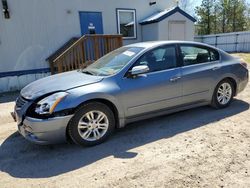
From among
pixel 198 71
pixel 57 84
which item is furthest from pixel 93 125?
pixel 198 71

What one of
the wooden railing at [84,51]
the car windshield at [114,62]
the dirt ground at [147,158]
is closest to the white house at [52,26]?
the wooden railing at [84,51]

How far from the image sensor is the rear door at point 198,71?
15.0 feet

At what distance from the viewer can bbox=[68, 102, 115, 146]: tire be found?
11.8 feet

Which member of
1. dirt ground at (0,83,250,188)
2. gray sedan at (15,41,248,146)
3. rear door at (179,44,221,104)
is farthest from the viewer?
rear door at (179,44,221,104)

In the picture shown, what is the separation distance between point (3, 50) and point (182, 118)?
7.35 meters

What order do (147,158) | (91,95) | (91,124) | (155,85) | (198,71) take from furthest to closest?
(198,71) → (155,85) → (91,124) → (91,95) → (147,158)

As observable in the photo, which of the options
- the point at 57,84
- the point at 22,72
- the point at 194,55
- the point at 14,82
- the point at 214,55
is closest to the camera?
the point at 57,84

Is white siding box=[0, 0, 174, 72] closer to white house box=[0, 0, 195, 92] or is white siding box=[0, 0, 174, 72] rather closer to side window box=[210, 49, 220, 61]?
white house box=[0, 0, 195, 92]

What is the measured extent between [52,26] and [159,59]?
6572 millimetres

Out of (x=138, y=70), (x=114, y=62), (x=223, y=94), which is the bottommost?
(x=223, y=94)

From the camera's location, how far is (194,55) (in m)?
4.85

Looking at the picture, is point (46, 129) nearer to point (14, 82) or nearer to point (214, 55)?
point (214, 55)

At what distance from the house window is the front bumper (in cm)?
830

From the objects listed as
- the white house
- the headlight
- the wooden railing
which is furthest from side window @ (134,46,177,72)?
the white house
